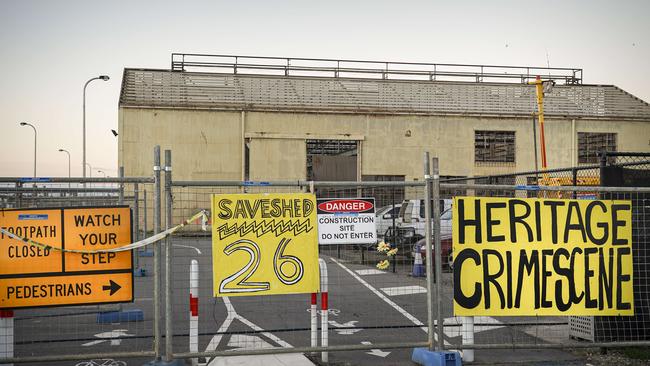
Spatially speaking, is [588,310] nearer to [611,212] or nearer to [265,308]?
[611,212]

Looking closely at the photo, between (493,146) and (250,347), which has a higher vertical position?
(493,146)

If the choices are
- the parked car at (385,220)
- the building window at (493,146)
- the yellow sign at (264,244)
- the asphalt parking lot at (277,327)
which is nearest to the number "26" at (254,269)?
the yellow sign at (264,244)

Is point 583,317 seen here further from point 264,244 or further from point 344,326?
point 264,244

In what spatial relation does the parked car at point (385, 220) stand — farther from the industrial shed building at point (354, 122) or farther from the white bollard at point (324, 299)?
the industrial shed building at point (354, 122)

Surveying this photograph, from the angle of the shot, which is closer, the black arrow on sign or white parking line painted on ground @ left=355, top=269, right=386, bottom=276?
the black arrow on sign

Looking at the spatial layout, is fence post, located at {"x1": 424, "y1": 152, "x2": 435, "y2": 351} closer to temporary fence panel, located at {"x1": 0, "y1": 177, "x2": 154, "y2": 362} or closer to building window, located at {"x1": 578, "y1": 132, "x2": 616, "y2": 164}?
temporary fence panel, located at {"x1": 0, "y1": 177, "x2": 154, "y2": 362}

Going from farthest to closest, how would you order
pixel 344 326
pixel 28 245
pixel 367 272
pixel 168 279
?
pixel 367 272 < pixel 344 326 < pixel 28 245 < pixel 168 279

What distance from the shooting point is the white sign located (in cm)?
715

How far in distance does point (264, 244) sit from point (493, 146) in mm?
34759

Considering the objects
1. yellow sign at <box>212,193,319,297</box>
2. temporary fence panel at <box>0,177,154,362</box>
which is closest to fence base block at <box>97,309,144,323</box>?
temporary fence panel at <box>0,177,154,362</box>

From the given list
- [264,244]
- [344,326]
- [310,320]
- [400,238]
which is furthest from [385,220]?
[264,244]

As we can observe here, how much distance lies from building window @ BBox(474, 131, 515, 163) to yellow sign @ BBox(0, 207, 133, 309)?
34542 millimetres

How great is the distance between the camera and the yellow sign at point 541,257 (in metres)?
7.13

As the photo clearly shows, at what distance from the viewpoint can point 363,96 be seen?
40.0 metres
